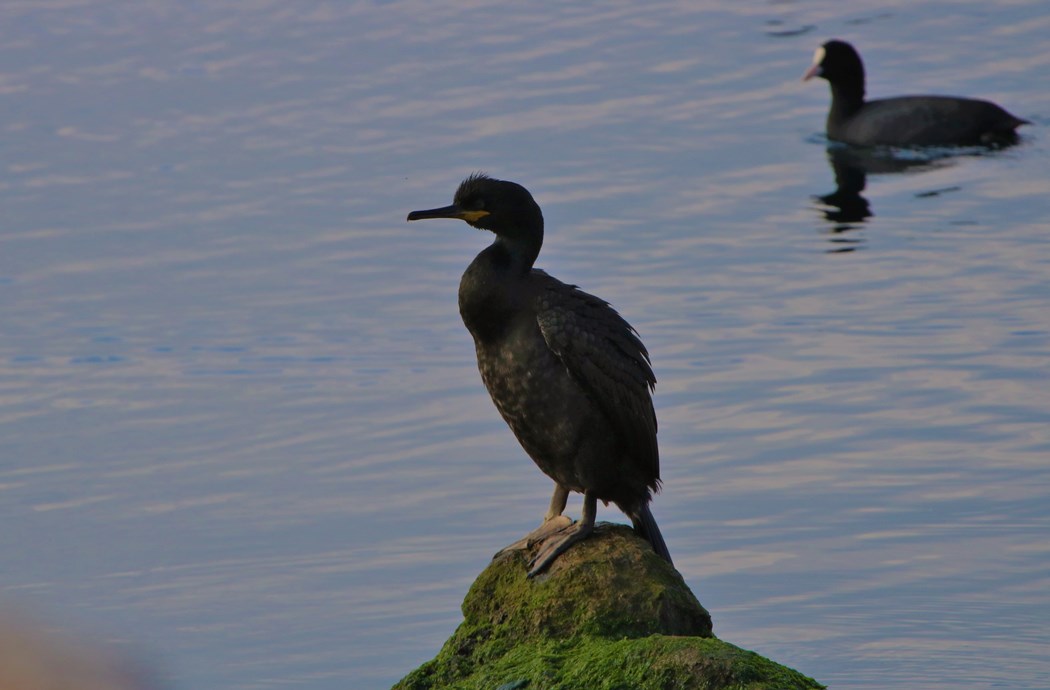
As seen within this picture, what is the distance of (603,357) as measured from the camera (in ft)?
22.0

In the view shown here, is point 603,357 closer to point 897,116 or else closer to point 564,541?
point 564,541

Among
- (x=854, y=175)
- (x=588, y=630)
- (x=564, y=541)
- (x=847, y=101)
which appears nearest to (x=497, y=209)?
(x=564, y=541)

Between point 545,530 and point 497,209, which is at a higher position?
point 497,209

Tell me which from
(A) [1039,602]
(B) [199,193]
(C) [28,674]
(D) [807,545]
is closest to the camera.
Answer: (C) [28,674]

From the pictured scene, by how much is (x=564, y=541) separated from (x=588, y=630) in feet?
1.17

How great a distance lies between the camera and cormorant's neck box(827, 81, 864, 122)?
56.6ft

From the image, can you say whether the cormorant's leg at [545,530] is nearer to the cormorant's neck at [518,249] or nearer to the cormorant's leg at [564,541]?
the cormorant's leg at [564,541]

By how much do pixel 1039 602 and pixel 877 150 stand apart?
8.89m

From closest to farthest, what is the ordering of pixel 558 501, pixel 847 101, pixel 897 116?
pixel 558 501 < pixel 897 116 < pixel 847 101

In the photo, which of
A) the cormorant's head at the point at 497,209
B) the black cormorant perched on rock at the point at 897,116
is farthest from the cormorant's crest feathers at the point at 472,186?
the black cormorant perched on rock at the point at 897,116

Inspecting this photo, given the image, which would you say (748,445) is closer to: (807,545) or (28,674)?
(807,545)

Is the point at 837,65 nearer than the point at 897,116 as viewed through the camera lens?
No

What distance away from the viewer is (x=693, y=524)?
384 inches

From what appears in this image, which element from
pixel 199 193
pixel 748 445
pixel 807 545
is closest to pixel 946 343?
pixel 748 445
